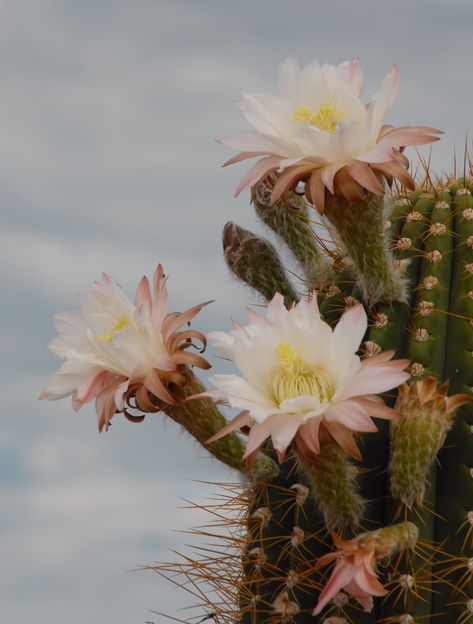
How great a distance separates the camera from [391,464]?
2.52 m

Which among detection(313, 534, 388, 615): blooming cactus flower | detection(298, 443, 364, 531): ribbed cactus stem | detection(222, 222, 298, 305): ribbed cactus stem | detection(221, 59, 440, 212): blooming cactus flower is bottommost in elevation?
detection(313, 534, 388, 615): blooming cactus flower

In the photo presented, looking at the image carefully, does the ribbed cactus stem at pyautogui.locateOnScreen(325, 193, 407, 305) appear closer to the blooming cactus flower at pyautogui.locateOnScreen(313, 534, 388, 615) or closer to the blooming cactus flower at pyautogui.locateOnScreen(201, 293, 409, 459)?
the blooming cactus flower at pyautogui.locateOnScreen(201, 293, 409, 459)

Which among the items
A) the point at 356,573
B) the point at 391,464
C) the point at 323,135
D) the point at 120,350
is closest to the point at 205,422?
the point at 120,350

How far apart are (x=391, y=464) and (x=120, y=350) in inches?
24.8

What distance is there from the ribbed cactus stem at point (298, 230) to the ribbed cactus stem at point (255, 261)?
0.17 ft

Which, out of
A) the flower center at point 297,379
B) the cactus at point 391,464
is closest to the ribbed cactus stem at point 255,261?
the cactus at point 391,464

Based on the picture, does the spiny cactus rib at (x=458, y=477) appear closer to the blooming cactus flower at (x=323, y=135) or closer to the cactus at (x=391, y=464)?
the cactus at (x=391, y=464)

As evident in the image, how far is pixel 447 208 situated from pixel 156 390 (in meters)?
1.01

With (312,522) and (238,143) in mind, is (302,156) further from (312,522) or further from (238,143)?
(312,522)

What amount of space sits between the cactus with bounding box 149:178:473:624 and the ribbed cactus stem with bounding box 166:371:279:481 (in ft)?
0.38

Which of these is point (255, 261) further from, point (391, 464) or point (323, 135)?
point (391, 464)

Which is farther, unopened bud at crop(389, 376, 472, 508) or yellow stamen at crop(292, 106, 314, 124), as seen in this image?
yellow stamen at crop(292, 106, 314, 124)

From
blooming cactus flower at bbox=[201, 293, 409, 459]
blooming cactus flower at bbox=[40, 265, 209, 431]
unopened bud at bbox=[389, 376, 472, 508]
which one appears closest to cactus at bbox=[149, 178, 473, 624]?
unopened bud at bbox=[389, 376, 472, 508]

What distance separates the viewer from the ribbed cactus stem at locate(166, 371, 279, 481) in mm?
2564
